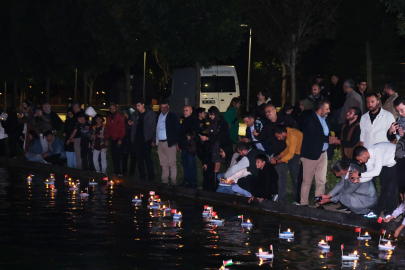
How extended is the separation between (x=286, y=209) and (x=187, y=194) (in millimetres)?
3143

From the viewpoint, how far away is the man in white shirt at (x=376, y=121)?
11.7 meters

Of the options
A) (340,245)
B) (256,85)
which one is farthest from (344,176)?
(256,85)

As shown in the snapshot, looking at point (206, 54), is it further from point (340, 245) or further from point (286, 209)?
point (340, 245)

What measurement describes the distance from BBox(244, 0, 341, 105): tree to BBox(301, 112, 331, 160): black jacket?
3483 centimetres

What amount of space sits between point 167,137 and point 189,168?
3.12 feet

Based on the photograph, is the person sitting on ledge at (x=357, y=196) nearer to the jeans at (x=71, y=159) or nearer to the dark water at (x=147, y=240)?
the dark water at (x=147, y=240)

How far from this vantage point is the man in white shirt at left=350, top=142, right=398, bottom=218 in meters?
10.8

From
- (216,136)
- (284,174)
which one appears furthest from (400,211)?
(216,136)

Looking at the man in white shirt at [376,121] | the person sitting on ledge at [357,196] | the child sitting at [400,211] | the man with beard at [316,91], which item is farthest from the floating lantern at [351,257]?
the man with beard at [316,91]

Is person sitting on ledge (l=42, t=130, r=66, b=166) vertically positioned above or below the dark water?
above

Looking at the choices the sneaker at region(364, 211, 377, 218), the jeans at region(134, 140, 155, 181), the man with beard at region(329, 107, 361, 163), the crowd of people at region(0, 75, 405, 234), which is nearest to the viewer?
the sneaker at region(364, 211, 377, 218)

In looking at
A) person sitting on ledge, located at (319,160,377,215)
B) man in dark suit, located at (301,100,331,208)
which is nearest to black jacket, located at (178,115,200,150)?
man in dark suit, located at (301,100,331,208)

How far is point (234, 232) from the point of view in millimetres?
10781

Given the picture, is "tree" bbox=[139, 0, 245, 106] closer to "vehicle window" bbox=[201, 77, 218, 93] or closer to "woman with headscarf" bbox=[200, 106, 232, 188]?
"woman with headscarf" bbox=[200, 106, 232, 188]
